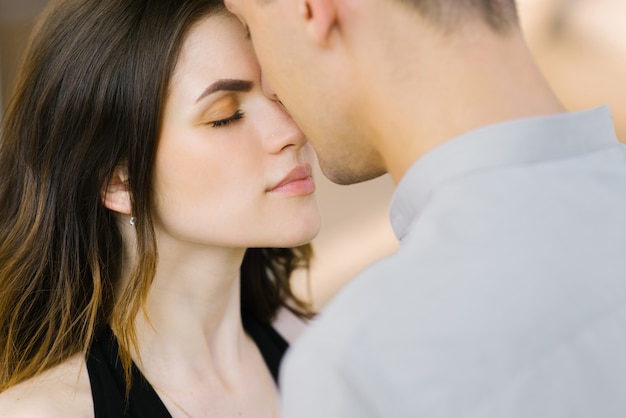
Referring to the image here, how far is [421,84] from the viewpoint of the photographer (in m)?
0.84

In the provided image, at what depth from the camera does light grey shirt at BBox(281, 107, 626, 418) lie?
26.4 inches

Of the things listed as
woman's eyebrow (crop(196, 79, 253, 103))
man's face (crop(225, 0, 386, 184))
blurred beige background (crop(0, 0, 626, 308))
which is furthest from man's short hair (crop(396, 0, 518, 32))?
blurred beige background (crop(0, 0, 626, 308))

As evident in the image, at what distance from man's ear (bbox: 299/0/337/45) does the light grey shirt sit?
0.22 metres

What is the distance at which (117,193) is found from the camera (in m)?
1.50

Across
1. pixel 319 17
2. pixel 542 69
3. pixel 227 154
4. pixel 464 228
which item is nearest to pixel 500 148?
pixel 464 228

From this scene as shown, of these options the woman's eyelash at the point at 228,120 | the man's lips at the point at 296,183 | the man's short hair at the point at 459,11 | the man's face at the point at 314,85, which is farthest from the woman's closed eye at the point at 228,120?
the man's short hair at the point at 459,11

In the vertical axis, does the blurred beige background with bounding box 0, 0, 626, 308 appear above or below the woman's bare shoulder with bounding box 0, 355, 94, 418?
above

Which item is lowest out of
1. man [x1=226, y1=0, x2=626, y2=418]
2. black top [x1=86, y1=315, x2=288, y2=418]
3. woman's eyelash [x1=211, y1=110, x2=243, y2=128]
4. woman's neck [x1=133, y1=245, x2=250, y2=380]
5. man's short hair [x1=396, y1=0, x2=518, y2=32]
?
black top [x1=86, y1=315, x2=288, y2=418]

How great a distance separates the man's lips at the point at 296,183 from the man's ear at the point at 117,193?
0.27 metres

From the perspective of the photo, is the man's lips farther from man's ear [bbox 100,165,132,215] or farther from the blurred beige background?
the blurred beige background

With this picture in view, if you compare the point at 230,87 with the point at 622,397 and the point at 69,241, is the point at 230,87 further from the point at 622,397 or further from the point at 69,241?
the point at 622,397

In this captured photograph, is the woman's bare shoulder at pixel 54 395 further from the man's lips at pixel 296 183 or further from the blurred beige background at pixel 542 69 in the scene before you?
the blurred beige background at pixel 542 69

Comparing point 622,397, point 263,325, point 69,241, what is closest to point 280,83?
point 622,397

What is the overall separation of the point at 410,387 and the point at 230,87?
876 millimetres
